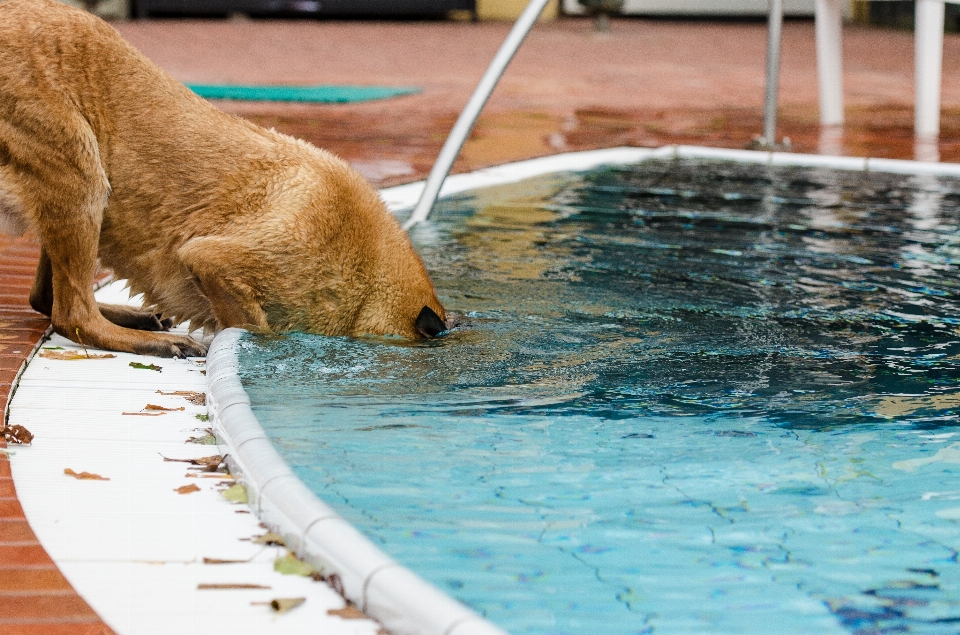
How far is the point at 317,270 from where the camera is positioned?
3207mm

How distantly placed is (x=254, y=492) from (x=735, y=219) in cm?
388

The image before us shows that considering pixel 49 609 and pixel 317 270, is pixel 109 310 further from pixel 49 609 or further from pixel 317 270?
pixel 49 609

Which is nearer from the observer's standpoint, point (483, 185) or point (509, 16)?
point (483, 185)

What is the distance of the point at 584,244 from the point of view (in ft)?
16.1

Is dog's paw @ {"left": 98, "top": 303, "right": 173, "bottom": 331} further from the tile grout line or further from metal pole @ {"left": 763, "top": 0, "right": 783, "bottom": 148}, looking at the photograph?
metal pole @ {"left": 763, "top": 0, "right": 783, "bottom": 148}

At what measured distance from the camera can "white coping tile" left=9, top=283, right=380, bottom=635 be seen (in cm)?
177

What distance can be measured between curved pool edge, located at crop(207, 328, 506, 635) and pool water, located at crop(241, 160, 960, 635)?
9 cm

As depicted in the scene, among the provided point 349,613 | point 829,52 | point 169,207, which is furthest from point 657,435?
point 829,52

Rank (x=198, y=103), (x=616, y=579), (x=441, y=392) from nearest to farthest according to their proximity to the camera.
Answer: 1. (x=616, y=579)
2. (x=441, y=392)
3. (x=198, y=103)

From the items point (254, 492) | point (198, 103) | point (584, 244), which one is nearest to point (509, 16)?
point (584, 244)

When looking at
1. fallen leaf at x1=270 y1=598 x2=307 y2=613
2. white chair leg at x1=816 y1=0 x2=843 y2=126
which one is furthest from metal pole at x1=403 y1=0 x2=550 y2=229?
white chair leg at x1=816 y1=0 x2=843 y2=126

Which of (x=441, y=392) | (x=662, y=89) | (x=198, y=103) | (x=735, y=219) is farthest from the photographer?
(x=662, y=89)

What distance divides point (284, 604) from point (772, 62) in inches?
263

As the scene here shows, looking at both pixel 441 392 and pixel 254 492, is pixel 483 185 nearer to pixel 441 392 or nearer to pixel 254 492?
pixel 441 392
